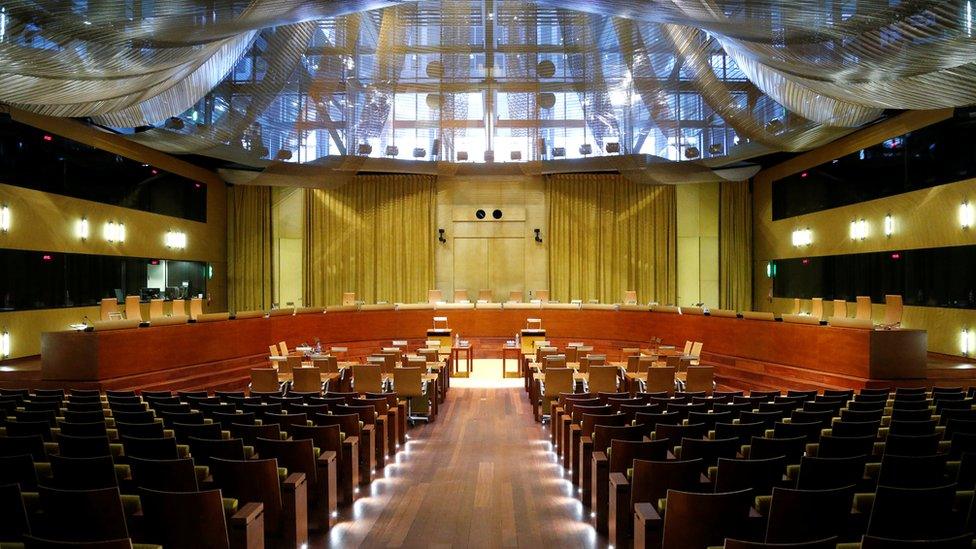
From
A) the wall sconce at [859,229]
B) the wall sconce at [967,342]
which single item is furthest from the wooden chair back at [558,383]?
the wall sconce at [859,229]

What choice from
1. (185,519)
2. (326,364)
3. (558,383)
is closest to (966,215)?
(558,383)

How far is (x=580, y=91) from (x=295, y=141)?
7.21 metres

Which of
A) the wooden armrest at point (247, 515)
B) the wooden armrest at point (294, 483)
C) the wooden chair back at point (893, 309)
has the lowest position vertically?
the wooden armrest at point (294, 483)

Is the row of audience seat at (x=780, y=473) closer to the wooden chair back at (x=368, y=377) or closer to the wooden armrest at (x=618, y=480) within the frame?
the wooden armrest at (x=618, y=480)

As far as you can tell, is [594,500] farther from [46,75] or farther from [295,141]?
[295,141]

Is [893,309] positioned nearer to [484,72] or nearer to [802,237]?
[802,237]

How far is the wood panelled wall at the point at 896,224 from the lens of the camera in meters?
12.7

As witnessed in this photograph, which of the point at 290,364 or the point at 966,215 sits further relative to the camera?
the point at 966,215

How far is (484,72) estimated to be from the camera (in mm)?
15820

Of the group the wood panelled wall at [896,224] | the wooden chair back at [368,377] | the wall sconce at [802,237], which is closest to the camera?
the wooden chair back at [368,377]

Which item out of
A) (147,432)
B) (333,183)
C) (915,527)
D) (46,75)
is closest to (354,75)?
(333,183)

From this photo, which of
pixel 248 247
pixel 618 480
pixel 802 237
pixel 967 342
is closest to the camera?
pixel 618 480

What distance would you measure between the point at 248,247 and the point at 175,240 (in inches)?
133

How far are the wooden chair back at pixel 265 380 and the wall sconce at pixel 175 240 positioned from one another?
9733 mm
